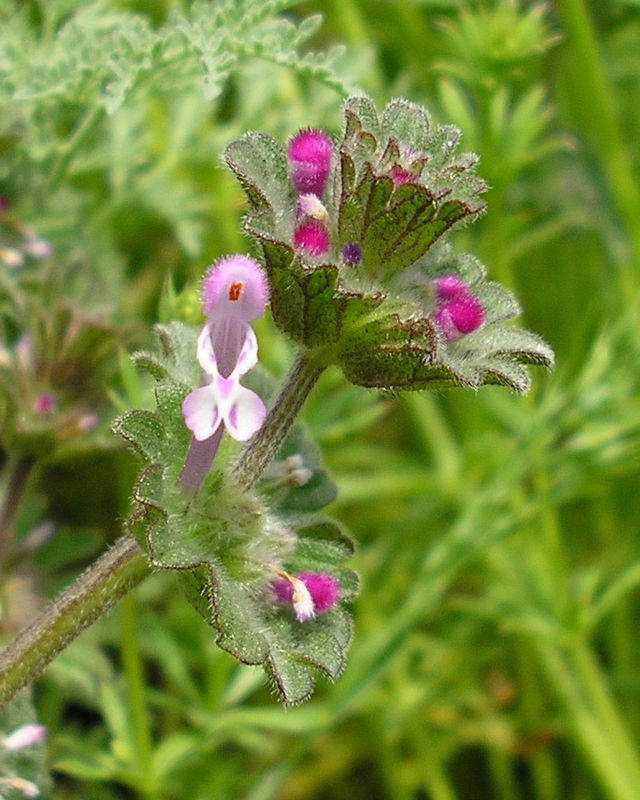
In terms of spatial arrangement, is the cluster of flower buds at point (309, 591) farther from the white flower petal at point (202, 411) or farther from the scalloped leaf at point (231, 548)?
the white flower petal at point (202, 411)

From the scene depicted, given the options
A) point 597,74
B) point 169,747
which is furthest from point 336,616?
point 597,74

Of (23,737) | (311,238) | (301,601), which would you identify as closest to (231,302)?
(311,238)

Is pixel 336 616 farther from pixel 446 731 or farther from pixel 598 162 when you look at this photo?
pixel 598 162

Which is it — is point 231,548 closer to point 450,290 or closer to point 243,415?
point 243,415

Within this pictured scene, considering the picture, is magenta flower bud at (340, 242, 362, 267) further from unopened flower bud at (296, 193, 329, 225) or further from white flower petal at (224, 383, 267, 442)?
white flower petal at (224, 383, 267, 442)

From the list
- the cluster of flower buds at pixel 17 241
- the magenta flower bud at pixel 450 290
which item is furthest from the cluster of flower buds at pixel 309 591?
the cluster of flower buds at pixel 17 241

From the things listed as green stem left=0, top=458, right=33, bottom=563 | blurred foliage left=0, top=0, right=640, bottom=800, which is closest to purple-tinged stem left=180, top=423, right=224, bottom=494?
blurred foliage left=0, top=0, right=640, bottom=800
